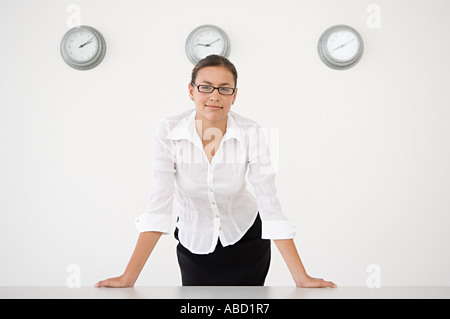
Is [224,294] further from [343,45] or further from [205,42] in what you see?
[343,45]

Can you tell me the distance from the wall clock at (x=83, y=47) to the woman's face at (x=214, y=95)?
172 cm

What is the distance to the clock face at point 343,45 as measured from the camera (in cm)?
294

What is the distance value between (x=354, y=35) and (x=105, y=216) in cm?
211

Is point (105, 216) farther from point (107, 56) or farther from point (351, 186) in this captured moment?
point (351, 186)

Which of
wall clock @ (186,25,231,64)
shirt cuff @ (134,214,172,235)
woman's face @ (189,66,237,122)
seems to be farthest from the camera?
wall clock @ (186,25,231,64)

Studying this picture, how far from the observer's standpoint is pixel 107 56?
3.01 m

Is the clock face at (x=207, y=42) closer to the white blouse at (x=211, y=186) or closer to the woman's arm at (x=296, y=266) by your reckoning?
the white blouse at (x=211, y=186)

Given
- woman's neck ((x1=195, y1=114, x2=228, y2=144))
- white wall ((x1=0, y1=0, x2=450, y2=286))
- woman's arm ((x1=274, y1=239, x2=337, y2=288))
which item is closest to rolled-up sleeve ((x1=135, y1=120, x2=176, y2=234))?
woman's neck ((x1=195, y1=114, x2=228, y2=144))

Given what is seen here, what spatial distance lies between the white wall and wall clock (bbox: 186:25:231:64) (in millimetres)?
87

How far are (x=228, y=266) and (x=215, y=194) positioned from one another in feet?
1.01

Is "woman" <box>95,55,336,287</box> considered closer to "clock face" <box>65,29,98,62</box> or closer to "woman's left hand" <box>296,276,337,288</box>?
"woman's left hand" <box>296,276,337,288</box>

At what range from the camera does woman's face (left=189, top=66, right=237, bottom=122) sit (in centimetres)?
145

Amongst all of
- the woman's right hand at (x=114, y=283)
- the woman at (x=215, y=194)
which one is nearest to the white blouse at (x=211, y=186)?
the woman at (x=215, y=194)

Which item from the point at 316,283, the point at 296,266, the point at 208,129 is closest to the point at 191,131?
the point at 208,129
